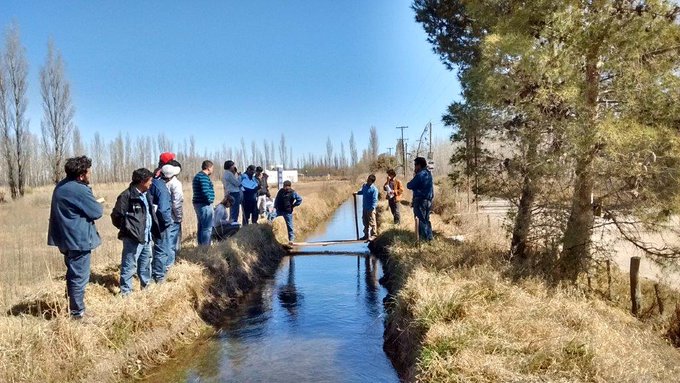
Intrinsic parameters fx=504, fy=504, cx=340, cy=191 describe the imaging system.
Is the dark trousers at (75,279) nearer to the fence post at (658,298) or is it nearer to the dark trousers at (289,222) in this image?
the dark trousers at (289,222)

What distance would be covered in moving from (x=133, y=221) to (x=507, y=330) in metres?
4.46

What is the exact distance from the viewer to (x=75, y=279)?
5340 millimetres

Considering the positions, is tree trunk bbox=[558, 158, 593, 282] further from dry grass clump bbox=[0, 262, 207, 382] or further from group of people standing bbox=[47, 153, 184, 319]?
group of people standing bbox=[47, 153, 184, 319]

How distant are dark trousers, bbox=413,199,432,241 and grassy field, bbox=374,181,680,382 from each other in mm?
1427

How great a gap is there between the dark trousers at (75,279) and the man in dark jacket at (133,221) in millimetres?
729

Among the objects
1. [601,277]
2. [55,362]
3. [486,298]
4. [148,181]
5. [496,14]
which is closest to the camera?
[55,362]

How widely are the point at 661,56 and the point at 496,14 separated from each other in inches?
102

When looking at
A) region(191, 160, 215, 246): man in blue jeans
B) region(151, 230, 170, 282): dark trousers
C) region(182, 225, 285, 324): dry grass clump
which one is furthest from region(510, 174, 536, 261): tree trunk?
region(151, 230, 170, 282): dark trousers

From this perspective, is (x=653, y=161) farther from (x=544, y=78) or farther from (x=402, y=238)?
(x=402, y=238)

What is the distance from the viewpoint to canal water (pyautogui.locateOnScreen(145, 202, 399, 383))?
18.5 feet

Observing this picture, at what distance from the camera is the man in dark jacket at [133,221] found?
20.2 feet

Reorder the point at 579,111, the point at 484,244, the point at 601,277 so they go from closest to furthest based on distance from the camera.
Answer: the point at 579,111 → the point at 601,277 → the point at 484,244

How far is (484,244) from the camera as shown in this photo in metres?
9.91

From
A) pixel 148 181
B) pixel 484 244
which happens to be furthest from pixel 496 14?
pixel 148 181
